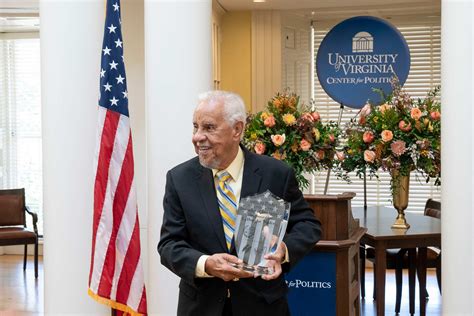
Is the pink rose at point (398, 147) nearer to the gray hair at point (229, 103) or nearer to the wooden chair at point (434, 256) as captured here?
the wooden chair at point (434, 256)

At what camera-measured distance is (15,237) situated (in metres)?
8.06

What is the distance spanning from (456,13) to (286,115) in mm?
1228

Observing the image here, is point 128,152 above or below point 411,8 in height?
below

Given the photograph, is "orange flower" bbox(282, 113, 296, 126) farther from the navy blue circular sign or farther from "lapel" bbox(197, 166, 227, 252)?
the navy blue circular sign

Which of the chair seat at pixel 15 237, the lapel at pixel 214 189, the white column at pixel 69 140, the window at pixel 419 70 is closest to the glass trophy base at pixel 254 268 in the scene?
the lapel at pixel 214 189

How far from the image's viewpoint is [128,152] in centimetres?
387

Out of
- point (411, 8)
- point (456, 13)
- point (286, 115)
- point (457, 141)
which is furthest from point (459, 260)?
point (411, 8)

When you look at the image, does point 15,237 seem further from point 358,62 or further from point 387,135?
point 387,135

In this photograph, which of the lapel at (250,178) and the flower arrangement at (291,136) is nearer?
the lapel at (250,178)

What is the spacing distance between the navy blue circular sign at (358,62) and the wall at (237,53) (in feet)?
8.75

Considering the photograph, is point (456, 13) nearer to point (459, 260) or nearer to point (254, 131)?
point (459, 260)

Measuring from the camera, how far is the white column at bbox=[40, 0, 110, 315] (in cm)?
382

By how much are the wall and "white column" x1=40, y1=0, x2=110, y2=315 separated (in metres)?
5.15

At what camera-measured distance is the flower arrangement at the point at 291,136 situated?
4.14 m
